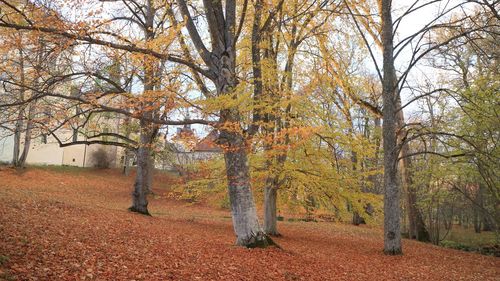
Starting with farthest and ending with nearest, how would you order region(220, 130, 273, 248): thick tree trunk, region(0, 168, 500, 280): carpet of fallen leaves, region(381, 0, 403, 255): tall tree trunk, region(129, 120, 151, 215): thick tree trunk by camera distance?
region(129, 120, 151, 215): thick tree trunk → region(381, 0, 403, 255): tall tree trunk → region(220, 130, 273, 248): thick tree trunk → region(0, 168, 500, 280): carpet of fallen leaves

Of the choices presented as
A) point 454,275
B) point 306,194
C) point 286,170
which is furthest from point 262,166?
point 454,275

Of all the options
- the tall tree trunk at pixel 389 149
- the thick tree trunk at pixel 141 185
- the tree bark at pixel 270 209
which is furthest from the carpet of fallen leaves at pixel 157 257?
the thick tree trunk at pixel 141 185

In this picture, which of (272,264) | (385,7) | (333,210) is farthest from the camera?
(333,210)

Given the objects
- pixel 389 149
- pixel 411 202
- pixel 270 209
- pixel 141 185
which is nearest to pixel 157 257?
pixel 270 209

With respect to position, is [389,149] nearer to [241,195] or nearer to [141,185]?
[241,195]

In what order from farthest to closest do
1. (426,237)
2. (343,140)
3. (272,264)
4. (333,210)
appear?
(426,237)
(333,210)
(343,140)
(272,264)

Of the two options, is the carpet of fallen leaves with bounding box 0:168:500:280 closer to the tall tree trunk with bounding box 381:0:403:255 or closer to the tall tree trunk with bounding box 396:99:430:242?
the tall tree trunk with bounding box 381:0:403:255

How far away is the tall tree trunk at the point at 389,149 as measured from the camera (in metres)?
10.7

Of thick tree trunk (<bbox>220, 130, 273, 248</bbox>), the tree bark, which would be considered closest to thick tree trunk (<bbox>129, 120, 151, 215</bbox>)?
the tree bark

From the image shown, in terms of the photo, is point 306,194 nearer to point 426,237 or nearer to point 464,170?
point 464,170

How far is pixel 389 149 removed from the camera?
11.1 m

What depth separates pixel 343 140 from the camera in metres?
10.3

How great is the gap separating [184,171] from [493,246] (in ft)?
40.9

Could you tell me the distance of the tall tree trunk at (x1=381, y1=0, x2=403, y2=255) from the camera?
10.7 metres
